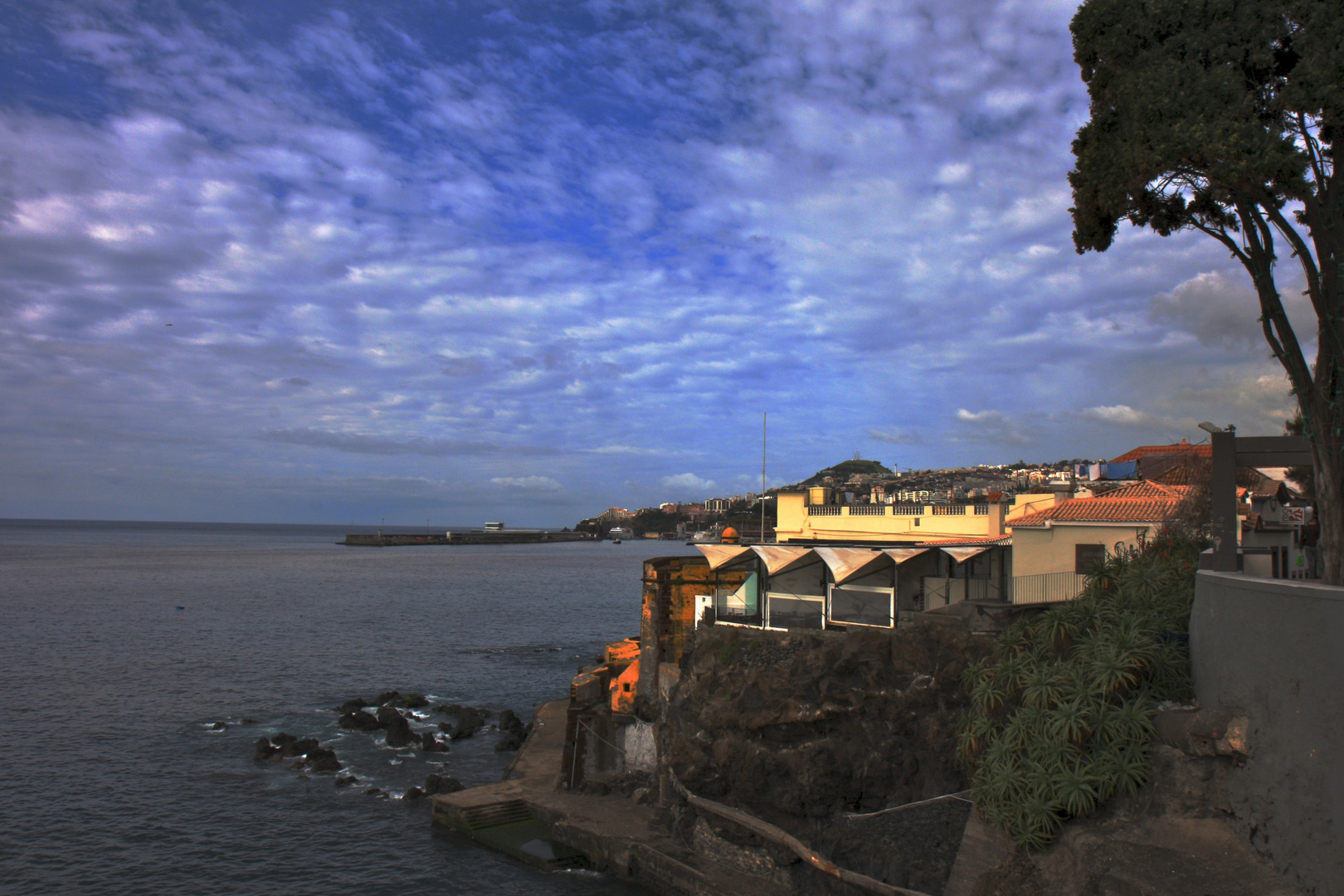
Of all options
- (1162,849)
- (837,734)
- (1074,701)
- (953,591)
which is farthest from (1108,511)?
(1162,849)

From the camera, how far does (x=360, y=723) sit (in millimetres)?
32406

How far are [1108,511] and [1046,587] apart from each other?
2.81 meters

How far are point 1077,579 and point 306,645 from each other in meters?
46.9

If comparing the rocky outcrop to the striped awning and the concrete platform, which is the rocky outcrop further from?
the striped awning

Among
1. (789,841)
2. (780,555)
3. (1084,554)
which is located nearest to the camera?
(789,841)

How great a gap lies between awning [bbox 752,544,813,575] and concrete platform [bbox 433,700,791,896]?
7.44 metres

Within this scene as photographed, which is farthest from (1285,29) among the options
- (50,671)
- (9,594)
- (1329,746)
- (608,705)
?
(9,594)

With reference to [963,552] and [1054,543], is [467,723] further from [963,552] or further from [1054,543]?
[1054,543]

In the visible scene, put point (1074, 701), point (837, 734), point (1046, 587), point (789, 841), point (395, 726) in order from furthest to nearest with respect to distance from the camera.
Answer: point (395, 726) → point (1046, 587) → point (837, 734) → point (789, 841) → point (1074, 701)

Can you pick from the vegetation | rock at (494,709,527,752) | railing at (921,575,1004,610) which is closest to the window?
railing at (921,575,1004,610)

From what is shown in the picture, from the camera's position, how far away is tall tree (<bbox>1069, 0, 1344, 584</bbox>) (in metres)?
11.1

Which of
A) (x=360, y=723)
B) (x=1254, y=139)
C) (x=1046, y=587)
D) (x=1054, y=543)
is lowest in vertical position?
(x=360, y=723)

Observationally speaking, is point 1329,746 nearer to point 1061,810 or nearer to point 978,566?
point 1061,810

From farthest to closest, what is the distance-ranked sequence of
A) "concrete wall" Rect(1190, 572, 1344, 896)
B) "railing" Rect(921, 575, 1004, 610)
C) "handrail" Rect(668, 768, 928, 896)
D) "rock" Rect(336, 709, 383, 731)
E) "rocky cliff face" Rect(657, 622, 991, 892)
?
"rock" Rect(336, 709, 383, 731) < "railing" Rect(921, 575, 1004, 610) < "rocky cliff face" Rect(657, 622, 991, 892) < "handrail" Rect(668, 768, 928, 896) < "concrete wall" Rect(1190, 572, 1344, 896)
